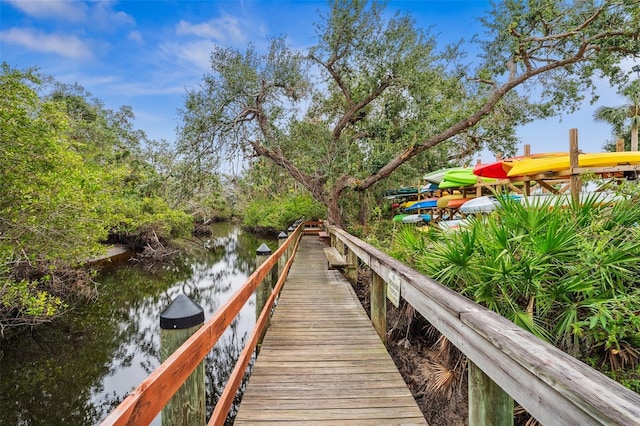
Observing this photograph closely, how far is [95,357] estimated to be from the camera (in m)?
6.81

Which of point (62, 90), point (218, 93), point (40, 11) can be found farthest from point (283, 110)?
point (62, 90)

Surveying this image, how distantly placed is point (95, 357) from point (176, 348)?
7.31m

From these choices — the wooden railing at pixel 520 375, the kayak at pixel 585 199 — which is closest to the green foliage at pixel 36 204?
the wooden railing at pixel 520 375

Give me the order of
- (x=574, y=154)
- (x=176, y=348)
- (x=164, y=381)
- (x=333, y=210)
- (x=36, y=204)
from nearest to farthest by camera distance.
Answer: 1. (x=164, y=381)
2. (x=176, y=348)
3. (x=574, y=154)
4. (x=36, y=204)
5. (x=333, y=210)

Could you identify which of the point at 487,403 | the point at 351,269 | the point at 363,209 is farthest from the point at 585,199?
the point at 363,209

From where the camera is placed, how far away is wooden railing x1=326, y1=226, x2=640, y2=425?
0.83m

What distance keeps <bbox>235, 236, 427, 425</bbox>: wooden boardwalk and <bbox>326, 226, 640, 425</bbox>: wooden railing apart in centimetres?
86

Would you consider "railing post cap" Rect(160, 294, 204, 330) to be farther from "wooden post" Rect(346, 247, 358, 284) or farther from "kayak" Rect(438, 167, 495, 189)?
"kayak" Rect(438, 167, 495, 189)

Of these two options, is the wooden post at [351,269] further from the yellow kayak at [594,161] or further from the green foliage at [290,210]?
the green foliage at [290,210]

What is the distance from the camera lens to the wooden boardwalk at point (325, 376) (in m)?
2.28

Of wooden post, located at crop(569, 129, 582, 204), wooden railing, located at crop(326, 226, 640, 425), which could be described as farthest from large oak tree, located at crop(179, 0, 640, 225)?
wooden railing, located at crop(326, 226, 640, 425)

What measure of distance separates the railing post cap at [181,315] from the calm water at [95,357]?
478 centimetres

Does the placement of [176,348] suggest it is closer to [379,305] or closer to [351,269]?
[379,305]

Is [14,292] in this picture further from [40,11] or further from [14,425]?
[40,11]
